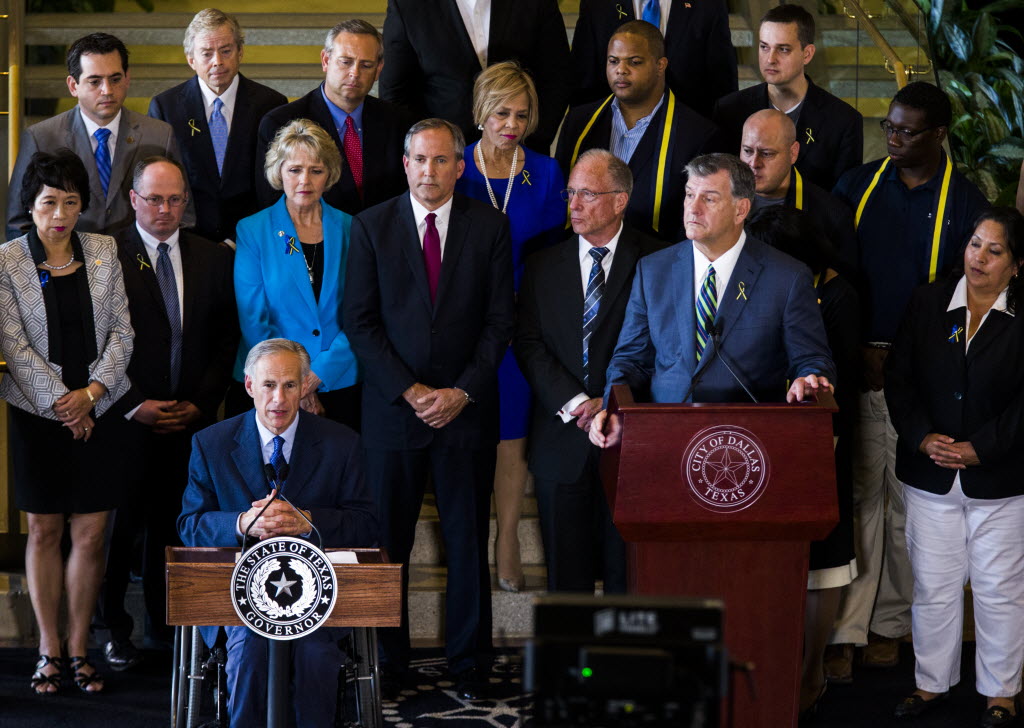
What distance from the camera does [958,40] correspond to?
25.3 ft

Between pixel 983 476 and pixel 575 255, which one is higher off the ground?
pixel 575 255

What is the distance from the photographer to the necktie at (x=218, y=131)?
5.29 metres

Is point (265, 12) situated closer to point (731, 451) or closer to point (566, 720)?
point (731, 451)

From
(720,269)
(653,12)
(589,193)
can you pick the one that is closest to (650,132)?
(589,193)

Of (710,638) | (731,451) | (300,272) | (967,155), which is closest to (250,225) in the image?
(300,272)

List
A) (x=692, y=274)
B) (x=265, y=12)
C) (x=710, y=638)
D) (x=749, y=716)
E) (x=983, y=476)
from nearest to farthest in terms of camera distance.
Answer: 1. (x=710, y=638)
2. (x=749, y=716)
3. (x=692, y=274)
4. (x=983, y=476)
5. (x=265, y=12)

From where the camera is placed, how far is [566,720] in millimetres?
2389

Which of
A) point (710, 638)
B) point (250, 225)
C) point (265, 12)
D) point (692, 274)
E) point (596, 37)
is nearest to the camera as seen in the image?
point (710, 638)

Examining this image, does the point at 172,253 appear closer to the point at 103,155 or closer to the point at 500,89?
the point at 103,155

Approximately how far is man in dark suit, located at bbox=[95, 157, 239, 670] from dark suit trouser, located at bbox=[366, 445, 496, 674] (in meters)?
0.74

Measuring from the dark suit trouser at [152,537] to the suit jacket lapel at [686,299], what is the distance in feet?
6.31

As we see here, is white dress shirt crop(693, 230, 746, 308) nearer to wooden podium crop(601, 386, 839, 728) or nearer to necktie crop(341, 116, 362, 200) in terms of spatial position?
wooden podium crop(601, 386, 839, 728)

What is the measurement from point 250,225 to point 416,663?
5.73 ft

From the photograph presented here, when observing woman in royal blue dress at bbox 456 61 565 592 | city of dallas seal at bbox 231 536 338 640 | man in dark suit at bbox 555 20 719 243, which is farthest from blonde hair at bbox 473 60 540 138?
city of dallas seal at bbox 231 536 338 640
